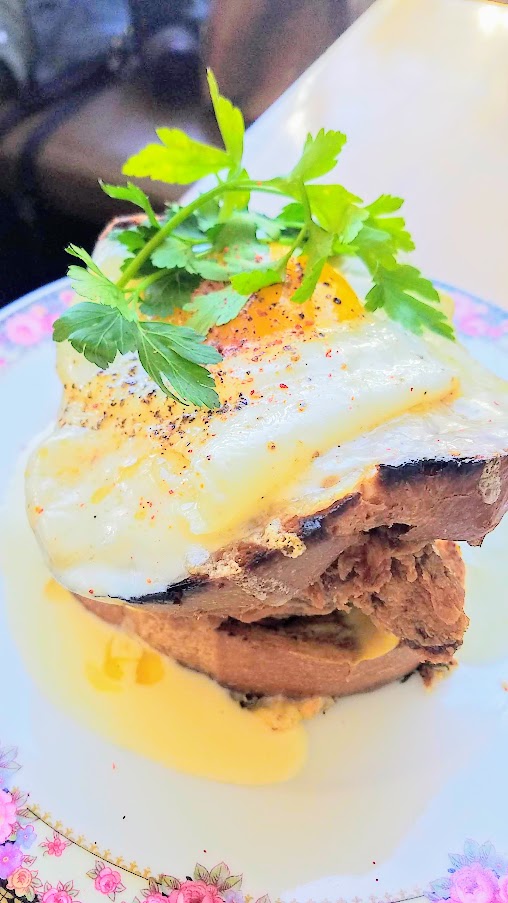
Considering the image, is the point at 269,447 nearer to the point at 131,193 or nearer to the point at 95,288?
the point at 95,288

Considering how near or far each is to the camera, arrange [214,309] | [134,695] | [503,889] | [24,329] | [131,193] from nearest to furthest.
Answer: [503,889], [214,309], [134,695], [131,193], [24,329]

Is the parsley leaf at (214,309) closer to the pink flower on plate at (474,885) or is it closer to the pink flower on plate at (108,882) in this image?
the pink flower on plate at (108,882)

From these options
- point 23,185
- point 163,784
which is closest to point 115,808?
point 163,784

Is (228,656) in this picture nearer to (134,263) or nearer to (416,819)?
(416,819)

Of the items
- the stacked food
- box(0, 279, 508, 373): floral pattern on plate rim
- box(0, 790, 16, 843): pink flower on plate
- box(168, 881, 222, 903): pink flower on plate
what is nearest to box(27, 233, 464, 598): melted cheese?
the stacked food

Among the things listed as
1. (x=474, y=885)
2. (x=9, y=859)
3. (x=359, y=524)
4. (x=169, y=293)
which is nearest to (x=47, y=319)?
(x=169, y=293)

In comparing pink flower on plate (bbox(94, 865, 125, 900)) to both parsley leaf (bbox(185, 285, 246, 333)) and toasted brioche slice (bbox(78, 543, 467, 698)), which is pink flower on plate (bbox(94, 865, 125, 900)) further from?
parsley leaf (bbox(185, 285, 246, 333))
